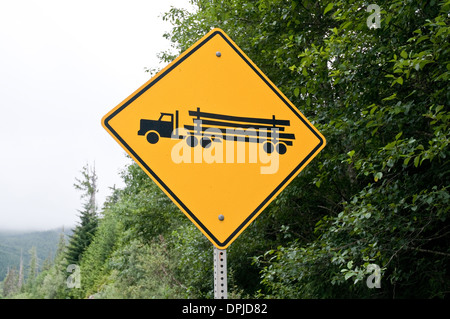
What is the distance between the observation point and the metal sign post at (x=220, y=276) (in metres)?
1.92

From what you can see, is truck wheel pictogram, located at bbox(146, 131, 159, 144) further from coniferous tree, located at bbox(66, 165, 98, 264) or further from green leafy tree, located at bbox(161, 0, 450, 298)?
coniferous tree, located at bbox(66, 165, 98, 264)

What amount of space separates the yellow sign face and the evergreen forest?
5.38 ft

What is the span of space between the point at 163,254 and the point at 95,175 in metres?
48.6

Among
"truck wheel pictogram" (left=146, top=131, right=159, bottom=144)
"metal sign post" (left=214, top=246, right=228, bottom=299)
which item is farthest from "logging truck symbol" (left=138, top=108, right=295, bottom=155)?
"metal sign post" (left=214, top=246, right=228, bottom=299)

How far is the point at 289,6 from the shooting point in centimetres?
607

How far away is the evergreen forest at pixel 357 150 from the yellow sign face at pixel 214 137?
1639 millimetres

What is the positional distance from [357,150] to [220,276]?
3.83 meters

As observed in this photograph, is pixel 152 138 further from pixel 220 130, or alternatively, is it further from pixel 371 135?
pixel 371 135

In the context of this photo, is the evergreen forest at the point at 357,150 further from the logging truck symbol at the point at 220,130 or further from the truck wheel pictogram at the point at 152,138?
the truck wheel pictogram at the point at 152,138

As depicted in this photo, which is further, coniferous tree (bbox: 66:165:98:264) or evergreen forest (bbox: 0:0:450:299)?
coniferous tree (bbox: 66:165:98:264)

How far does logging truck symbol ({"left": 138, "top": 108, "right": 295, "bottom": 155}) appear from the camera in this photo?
200 centimetres

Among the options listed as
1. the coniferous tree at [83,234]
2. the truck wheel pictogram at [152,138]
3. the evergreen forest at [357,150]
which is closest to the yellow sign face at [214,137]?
the truck wheel pictogram at [152,138]

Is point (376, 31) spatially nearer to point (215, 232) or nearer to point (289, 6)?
point (289, 6)

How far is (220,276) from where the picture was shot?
1.94 meters
